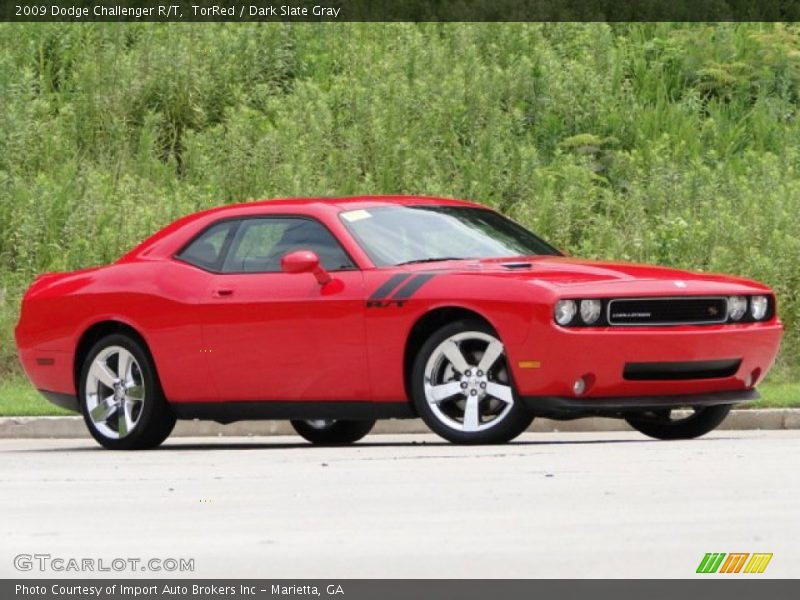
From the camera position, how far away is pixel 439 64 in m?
27.3

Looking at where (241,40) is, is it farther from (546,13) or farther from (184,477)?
(184,477)

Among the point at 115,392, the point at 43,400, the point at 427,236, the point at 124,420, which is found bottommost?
the point at 43,400

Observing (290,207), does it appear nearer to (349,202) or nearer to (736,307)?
(349,202)

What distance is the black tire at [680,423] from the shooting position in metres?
13.0

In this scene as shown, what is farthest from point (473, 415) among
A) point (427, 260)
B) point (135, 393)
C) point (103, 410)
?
point (103, 410)

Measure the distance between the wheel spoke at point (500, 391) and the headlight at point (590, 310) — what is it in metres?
0.61

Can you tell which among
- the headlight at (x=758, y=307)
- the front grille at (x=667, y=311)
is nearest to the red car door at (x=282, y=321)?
the front grille at (x=667, y=311)

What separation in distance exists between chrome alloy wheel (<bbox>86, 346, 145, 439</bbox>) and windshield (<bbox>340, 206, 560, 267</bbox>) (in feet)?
5.83

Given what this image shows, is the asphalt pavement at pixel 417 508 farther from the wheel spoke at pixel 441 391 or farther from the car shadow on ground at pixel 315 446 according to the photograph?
the wheel spoke at pixel 441 391

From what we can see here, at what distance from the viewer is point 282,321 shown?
12.6 meters

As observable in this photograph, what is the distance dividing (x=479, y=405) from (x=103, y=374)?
2778 mm

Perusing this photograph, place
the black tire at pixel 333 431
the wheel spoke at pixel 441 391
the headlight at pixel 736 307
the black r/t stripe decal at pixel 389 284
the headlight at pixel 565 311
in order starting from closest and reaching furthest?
the headlight at pixel 565 311 → the wheel spoke at pixel 441 391 → the black r/t stripe decal at pixel 389 284 → the headlight at pixel 736 307 → the black tire at pixel 333 431

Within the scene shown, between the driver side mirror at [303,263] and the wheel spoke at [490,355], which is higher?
the driver side mirror at [303,263]

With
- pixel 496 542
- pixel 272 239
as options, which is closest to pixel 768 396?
pixel 272 239
